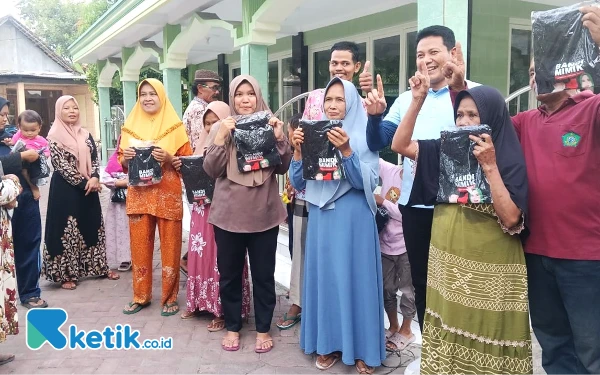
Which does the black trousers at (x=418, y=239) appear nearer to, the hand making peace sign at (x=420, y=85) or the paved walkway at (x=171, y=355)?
the hand making peace sign at (x=420, y=85)

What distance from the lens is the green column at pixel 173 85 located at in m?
7.63

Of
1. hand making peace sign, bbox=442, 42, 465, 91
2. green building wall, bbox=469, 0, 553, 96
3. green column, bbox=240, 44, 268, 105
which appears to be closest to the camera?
hand making peace sign, bbox=442, 42, 465, 91

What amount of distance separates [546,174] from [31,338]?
338 cm

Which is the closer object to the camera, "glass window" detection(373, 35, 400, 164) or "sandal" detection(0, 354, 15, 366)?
"sandal" detection(0, 354, 15, 366)

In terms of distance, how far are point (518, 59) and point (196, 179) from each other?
4.54 m

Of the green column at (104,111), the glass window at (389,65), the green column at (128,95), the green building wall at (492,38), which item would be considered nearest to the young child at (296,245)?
the green building wall at (492,38)

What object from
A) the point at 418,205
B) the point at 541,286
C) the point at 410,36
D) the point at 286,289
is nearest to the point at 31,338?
the point at 286,289

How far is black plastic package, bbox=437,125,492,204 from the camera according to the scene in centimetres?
192

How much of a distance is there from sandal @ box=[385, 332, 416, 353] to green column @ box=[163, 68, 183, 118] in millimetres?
5487

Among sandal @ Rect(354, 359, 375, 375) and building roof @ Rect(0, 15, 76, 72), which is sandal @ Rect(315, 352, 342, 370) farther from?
building roof @ Rect(0, 15, 76, 72)

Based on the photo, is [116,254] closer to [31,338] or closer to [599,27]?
[31,338]

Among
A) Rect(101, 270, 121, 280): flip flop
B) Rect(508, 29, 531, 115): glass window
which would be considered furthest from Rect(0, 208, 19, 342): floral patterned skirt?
Rect(508, 29, 531, 115): glass window

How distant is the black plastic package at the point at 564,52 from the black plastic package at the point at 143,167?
2614 mm

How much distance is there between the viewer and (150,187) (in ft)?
12.1
